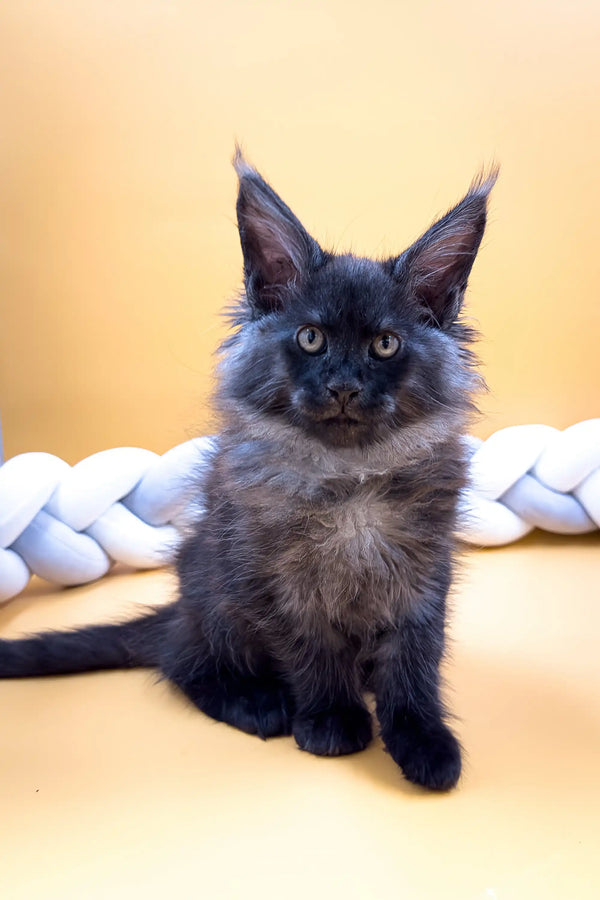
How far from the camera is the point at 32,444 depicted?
8.02ft

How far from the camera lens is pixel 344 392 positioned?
1.17m

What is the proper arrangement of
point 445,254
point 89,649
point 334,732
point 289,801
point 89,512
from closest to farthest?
1. point 289,801
2. point 334,732
3. point 445,254
4. point 89,649
5. point 89,512

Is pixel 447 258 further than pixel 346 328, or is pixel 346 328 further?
pixel 447 258

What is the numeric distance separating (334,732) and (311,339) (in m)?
0.53

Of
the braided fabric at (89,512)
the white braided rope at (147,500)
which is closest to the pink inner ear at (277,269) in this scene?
the white braided rope at (147,500)

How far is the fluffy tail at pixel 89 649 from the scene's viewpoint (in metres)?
1.48

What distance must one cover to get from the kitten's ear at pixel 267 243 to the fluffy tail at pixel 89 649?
1.85 ft

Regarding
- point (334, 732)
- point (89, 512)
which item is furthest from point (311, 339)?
point (89, 512)

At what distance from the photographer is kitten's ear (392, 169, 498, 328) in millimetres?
1289

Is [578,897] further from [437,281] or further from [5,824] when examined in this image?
[437,281]

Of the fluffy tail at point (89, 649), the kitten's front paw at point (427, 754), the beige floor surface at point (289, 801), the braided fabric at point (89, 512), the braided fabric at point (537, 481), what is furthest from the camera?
the braided fabric at point (537, 481)

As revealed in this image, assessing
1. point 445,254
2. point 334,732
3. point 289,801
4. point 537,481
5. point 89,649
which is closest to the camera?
point 289,801

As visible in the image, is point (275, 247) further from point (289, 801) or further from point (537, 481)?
point (537, 481)

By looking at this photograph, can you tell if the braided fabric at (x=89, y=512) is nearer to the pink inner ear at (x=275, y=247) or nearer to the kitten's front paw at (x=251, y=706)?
the kitten's front paw at (x=251, y=706)
